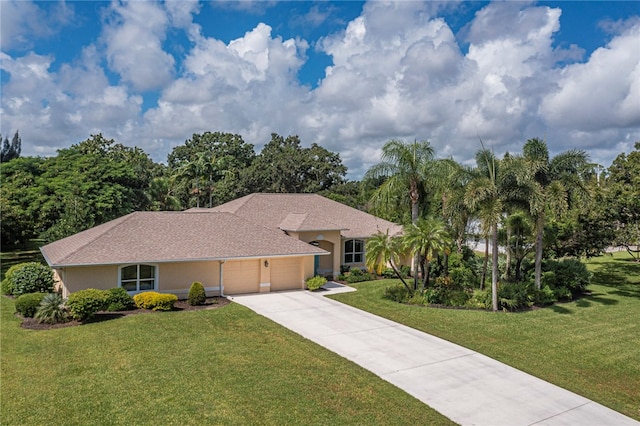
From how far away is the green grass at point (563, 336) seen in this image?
12.5 m

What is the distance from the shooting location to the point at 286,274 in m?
24.1

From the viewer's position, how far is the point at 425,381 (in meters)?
11.8

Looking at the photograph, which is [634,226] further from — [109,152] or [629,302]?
[109,152]

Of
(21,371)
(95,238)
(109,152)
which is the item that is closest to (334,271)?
(95,238)

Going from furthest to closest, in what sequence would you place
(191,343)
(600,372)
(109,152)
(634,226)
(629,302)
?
(109,152) → (634,226) → (629,302) → (191,343) → (600,372)

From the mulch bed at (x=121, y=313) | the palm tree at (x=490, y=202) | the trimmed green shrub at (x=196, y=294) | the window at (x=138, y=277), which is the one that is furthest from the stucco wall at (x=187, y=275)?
the palm tree at (x=490, y=202)

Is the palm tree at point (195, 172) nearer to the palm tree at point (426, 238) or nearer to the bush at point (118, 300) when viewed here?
the bush at point (118, 300)

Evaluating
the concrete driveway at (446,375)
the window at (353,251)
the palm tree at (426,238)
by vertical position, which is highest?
the palm tree at (426,238)

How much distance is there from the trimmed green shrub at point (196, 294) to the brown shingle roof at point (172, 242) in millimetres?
1447

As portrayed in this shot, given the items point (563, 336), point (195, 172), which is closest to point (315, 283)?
point (563, 336)

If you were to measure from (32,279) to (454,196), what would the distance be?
20.8 meters

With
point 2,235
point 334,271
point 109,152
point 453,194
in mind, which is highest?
point 109,152

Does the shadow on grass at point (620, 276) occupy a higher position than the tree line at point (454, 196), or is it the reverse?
the tree line at point (454, 196)

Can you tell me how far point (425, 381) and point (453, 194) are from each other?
37.3 feet
